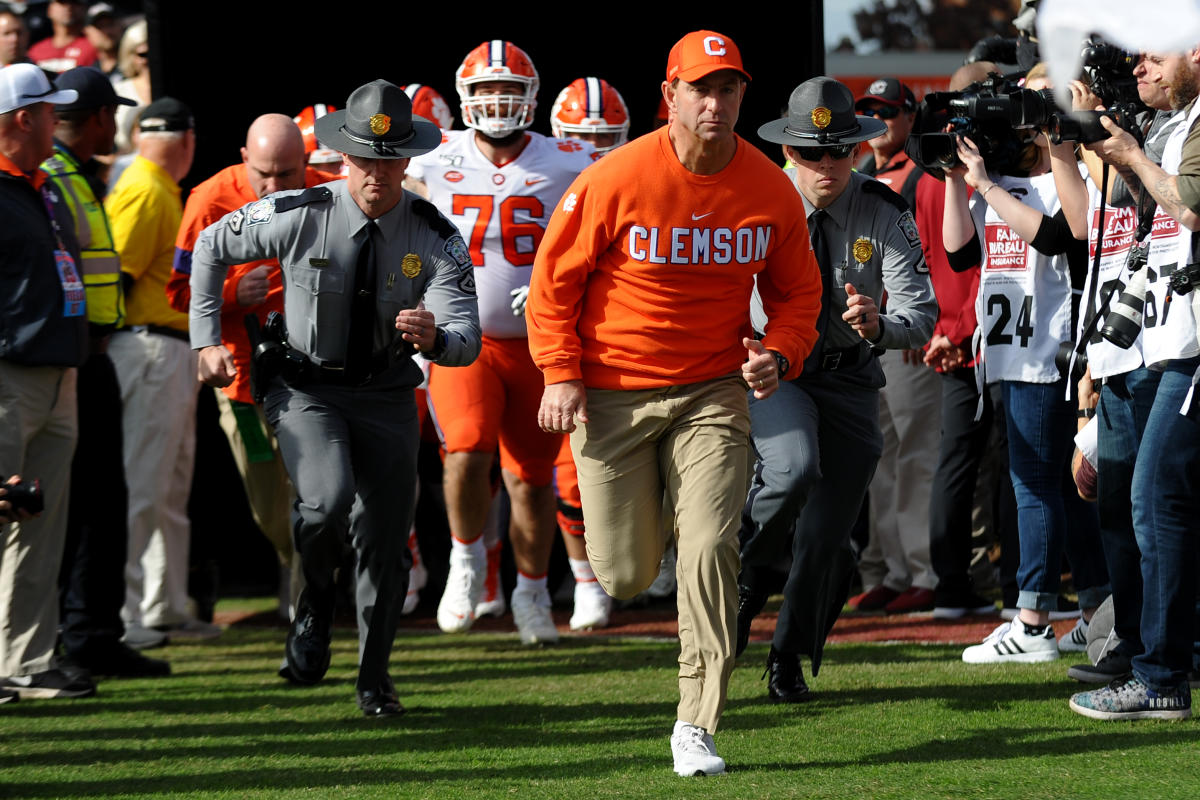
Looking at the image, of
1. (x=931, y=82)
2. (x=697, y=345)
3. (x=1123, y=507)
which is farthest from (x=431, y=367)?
(x=931, y=82)

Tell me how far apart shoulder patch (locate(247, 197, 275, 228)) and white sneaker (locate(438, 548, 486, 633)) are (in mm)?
2370

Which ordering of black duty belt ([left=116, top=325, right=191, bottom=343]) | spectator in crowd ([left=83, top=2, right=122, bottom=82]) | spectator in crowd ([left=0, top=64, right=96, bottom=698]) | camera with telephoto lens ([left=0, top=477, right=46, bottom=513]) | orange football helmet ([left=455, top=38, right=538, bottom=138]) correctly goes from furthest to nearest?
spectator in crowd ([left=83, top=2, right=122, bottom=82])
black duty belt ([left=116, top=325, right=191, bottom=343])
orange football helmet ([left=455, top=38, right=538, bottom=138])
spectator in crowd ([left=0, top=64, right=96, bottom=698])
camera with telephoto lens ([left=0, top=477, right=46, bottom=513])

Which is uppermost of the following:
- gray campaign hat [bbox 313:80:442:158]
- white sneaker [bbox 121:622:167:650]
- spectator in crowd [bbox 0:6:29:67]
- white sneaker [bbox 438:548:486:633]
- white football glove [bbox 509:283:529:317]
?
spectator in crowd [bbox 0:6:29:67]

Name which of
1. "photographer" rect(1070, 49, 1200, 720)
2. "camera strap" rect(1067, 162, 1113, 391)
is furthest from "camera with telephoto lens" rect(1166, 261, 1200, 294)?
"camera strap" rect(1067, 162, 1113, 391)

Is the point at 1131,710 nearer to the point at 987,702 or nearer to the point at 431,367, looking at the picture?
the point at 987,702

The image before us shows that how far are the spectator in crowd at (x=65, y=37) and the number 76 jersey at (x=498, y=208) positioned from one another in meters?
4.99

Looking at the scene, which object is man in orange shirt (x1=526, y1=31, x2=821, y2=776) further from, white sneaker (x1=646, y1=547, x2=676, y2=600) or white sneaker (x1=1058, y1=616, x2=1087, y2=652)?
white sneaker (x1=646, y1=547, x2=676, y2=600)

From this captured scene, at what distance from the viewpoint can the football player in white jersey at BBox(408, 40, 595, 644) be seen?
25.4 ft

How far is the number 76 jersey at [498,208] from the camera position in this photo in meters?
7.76

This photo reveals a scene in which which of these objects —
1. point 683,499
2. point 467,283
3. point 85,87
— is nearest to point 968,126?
point 467,283

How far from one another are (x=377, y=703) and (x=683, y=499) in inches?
64.2

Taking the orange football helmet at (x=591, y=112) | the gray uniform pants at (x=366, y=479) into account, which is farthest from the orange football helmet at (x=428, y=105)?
the gray uniform pants at (x=366, y=479)

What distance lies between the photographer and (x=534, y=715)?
6.06 meters

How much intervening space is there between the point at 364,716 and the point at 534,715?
62 centimetres
